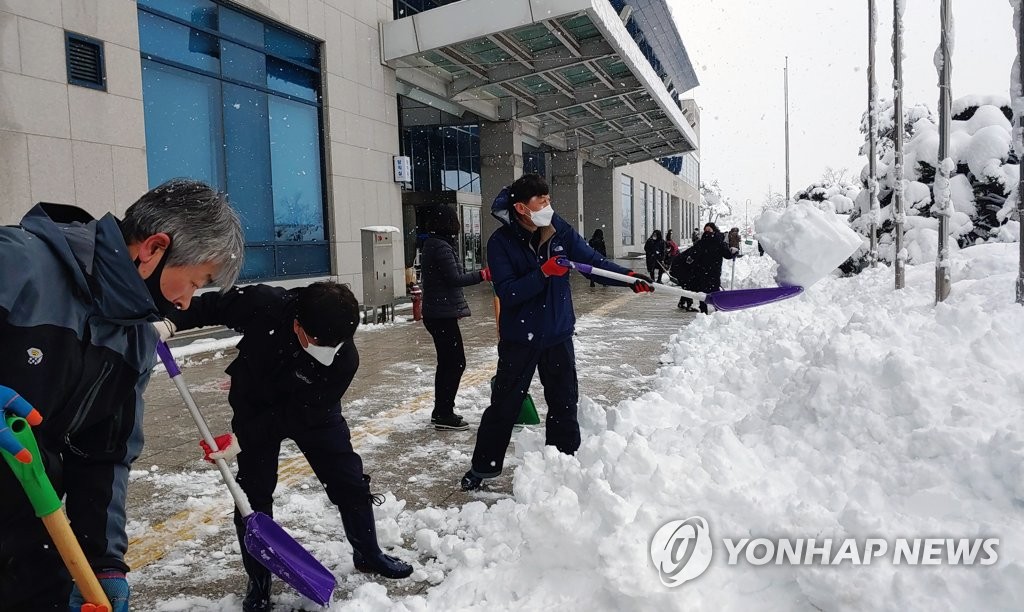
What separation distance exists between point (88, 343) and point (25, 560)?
49cm

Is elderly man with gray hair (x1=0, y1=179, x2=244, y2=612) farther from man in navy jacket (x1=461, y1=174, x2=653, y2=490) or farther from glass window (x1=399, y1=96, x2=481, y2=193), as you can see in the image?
glass window (x1=399, y1=96, x2=481, y2=193)

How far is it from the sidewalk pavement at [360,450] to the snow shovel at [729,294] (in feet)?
4.42

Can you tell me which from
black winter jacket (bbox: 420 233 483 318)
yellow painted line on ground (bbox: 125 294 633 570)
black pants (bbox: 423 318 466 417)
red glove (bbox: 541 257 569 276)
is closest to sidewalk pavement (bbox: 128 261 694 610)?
yellow painted line on ground (bbox: 125 294 633 570)

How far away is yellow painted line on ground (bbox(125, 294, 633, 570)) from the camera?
3219mm

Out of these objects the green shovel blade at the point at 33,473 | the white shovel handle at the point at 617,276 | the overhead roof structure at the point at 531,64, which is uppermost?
the overhead roof structure at the point at 531,64

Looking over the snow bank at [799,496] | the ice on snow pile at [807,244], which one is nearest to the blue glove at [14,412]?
the snow bank at [799,496]

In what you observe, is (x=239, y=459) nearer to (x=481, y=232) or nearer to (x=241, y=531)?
(x=241, y=531)

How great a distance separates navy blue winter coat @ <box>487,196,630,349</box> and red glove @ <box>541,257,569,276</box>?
60 mm

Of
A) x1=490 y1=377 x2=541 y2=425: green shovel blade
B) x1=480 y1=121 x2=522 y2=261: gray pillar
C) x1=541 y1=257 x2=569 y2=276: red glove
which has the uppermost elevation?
x1=480 y1=121 x2=522 y2=261: gray pillar

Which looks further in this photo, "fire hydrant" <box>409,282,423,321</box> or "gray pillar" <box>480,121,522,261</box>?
"gray pillar" <box>480,121,522,261</box>

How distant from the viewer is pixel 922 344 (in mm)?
4117
